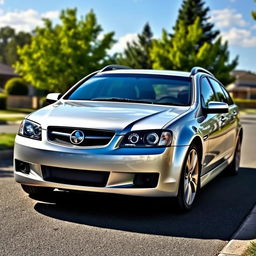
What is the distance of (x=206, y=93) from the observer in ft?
21.7

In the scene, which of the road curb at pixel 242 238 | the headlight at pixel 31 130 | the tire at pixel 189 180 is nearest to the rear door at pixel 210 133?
the tire at pixel 189 180

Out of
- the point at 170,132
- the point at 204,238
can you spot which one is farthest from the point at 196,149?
the point at 204,238

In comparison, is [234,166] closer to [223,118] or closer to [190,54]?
[223,118]

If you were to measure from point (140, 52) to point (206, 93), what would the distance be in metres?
66.3

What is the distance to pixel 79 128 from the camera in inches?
193

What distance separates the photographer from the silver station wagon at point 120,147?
477 centimetres

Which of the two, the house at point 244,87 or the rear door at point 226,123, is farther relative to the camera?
the house at point 244,87

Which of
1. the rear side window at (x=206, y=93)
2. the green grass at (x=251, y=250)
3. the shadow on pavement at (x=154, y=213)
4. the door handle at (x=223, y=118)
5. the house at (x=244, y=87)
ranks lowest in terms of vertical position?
the house at (x=244, y=87)

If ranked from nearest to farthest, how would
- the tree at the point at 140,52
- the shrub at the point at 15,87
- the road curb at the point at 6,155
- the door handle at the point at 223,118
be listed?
the door handle at the point at 223,118 < the road curb at the point at 6,155 < the shrub at the point at 15,87 < the tree at the point at 140,52

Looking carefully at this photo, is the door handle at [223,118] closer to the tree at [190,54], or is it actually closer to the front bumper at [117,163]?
the front bumper at [117,163]

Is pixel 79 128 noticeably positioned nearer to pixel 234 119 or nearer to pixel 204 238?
pixel 204 238

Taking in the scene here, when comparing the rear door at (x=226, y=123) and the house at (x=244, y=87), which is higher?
the rear door at (x=226, y=123)

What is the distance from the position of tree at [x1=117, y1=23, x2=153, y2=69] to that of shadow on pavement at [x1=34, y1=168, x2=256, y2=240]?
2442 inches

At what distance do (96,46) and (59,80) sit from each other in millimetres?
3163
